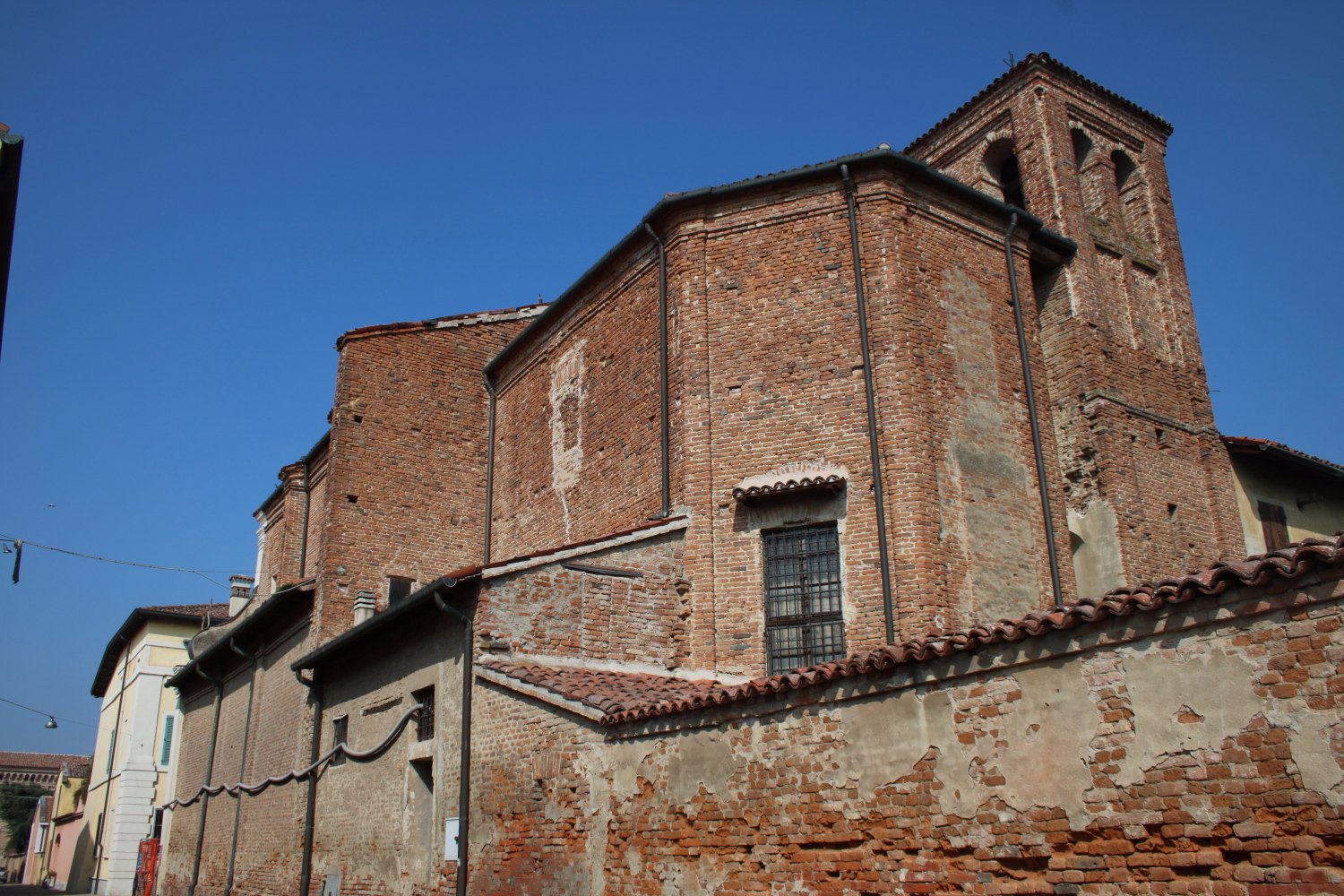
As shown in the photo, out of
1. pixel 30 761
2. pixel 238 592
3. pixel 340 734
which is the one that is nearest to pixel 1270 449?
pixel 340 734

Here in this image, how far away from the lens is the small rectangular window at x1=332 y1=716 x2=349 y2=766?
1510 cm

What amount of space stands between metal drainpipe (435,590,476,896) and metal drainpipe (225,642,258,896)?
30.3ft

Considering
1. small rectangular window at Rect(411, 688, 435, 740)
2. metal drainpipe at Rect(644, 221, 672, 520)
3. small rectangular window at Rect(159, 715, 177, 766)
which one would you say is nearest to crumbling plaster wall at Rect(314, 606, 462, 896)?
small rectangular window at Rect(411, 688, 435, 740)

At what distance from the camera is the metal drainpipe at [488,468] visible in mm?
18391

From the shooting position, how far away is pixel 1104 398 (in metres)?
14.4

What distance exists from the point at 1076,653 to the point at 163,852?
77.1ft

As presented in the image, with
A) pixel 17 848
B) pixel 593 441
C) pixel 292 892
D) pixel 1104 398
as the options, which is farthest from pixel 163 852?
pixel 17 848

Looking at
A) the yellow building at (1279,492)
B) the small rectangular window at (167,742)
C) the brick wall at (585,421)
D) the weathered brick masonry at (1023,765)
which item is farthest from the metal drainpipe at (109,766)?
the yellow building at (1279,492)

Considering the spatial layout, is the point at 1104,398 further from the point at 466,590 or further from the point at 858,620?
the point at 466,590

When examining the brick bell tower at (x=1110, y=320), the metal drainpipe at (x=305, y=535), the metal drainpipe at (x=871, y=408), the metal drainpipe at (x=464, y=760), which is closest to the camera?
the metal drainpipe at (x=464, y=760)

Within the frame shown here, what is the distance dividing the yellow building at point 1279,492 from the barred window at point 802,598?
7817 mm

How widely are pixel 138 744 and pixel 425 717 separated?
816 inches

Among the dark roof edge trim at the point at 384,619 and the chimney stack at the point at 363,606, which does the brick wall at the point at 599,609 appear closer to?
the dark roof edge trim at the point at 384,619

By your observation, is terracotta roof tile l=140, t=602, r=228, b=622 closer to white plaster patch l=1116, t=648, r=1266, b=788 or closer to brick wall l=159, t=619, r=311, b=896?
brick wall l=159, t=619, r=311, b=896
